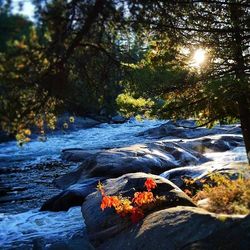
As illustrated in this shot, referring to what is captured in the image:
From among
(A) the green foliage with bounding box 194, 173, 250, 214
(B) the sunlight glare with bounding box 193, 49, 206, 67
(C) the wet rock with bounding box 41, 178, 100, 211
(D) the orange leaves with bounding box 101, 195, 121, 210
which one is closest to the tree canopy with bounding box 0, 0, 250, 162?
(B) the sunlight glare with bounding box 193, 49, 206, 67

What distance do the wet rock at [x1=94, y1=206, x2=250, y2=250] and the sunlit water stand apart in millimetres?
3242

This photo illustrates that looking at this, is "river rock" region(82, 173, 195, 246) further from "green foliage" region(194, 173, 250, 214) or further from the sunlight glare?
the sunlight glare

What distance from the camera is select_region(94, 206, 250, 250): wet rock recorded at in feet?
22.4

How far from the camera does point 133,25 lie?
682cm

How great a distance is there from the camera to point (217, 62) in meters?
11.3

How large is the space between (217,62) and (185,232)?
5289 mm

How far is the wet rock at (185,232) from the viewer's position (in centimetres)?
683

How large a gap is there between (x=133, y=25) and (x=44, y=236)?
287 inches

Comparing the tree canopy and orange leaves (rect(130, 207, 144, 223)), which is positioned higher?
the tree canopy

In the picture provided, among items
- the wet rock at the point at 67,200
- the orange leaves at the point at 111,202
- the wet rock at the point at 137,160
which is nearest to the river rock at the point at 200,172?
the wet rock at the point at 137,160

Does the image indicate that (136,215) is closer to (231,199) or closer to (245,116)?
(231,199)

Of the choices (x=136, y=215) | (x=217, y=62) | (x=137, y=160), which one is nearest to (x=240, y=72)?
(x=217, y=62)

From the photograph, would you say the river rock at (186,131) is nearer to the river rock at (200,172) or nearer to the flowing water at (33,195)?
the flowing water at (33,195)

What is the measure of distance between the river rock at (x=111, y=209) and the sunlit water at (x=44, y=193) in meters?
0.90
